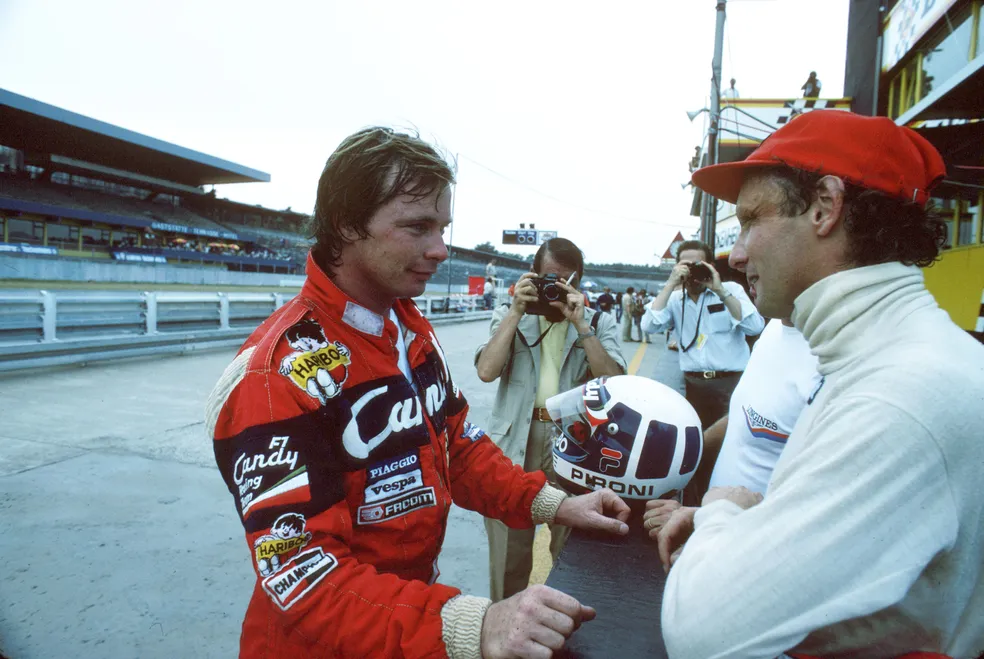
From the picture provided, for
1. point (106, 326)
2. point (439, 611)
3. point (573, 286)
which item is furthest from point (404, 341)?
point (106, 326)

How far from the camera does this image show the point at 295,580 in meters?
1.06

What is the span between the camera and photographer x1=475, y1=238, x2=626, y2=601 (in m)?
2.76

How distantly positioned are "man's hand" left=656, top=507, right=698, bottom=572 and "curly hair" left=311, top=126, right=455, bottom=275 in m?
1.01

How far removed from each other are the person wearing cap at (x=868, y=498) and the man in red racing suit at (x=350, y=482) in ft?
0.96

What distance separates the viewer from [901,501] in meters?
0.78

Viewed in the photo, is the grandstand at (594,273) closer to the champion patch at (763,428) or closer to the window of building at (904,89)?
the window of building at (904,89)

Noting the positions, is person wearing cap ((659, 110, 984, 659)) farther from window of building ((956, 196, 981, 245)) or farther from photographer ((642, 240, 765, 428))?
window of building ((956, 196, 981, 245))

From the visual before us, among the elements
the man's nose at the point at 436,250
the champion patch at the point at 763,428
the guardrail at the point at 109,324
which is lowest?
the guardrail at the point at 109,324

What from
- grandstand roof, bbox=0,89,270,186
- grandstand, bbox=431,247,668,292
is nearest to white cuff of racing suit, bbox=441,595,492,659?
grandstand roof, bbox=0,89,270,186

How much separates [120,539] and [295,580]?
297 centimetres

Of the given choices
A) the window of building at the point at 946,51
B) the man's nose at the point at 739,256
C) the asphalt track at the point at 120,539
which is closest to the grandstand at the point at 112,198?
the asphalt track at the point at 120,539

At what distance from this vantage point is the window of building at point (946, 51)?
717 cm

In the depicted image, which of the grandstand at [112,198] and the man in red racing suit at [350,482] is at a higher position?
the grandstand at [112,198]

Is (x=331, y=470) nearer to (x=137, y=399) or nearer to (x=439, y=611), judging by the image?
(x=439, y=611)
